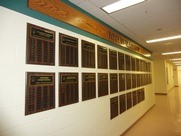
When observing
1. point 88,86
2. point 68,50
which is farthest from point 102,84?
point 68,50

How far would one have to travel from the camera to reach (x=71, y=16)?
217 centimetres

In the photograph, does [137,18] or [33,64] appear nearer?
[33,64]

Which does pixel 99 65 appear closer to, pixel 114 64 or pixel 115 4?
pixel 114 64

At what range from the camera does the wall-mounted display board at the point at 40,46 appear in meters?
1.58

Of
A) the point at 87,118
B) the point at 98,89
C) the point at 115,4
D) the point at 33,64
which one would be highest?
the point at 115,4

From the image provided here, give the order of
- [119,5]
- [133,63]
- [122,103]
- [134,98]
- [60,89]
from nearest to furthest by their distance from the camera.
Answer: [60,89], [119,5], [122,103], [134,98], [133,63]

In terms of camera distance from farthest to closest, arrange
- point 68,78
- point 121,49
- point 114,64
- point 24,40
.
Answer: point 121,49
point 114,64
point 68,78
point 24,40

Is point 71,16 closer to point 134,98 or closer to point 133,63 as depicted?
point 133,63

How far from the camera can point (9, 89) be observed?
1.38 m

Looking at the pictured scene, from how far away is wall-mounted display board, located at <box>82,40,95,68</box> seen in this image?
236 centimetres

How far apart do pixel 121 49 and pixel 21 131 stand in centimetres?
305

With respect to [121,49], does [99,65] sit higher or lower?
lower

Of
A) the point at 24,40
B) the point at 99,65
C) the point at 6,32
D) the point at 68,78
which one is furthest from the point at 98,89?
the point at 6,32

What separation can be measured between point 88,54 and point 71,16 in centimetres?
71
